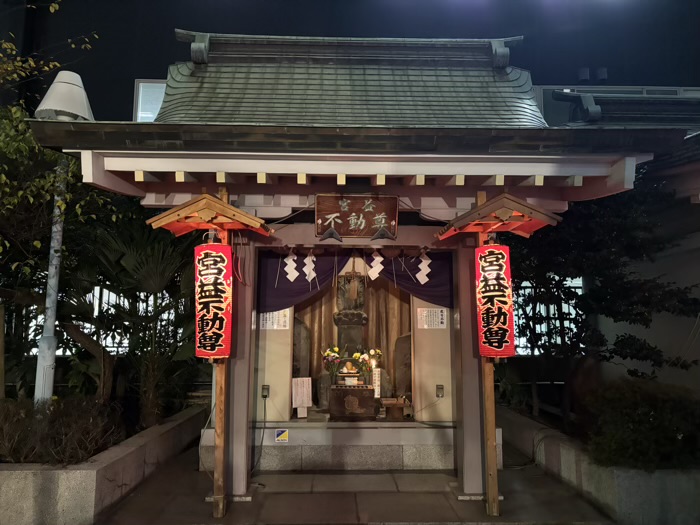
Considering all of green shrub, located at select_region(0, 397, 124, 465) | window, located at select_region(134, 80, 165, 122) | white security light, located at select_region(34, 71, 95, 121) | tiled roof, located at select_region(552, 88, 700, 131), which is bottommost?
green shrub, located at select_region(0, 397, 124, 465)

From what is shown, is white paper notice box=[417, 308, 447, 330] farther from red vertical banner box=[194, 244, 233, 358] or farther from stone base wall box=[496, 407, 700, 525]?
red vertical banner box=[194, 244, 233, 358]

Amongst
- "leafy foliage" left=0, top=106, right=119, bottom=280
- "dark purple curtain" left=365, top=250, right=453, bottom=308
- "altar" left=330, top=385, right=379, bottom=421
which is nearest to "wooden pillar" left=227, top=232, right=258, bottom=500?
"altar" left=330, top=385, right=379, bottom=421

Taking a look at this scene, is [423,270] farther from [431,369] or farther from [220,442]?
[220,442]

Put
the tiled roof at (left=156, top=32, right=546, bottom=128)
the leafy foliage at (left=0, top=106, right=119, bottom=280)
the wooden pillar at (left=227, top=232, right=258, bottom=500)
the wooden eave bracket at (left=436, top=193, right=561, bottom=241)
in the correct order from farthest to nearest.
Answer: the tiled roof at (left=156, top=32, right=546, bottom=128) < the leafy foliage at (left=0, top=106, right=119, bottom=280) < the wooden pillar at (left=227, top=232, right=258, bottom=500) < the wooden eave bracket at (left=436, top=193, right=561, bottom=241)

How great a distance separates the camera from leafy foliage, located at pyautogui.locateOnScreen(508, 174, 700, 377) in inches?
263

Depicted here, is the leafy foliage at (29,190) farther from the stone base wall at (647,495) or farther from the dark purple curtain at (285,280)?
the stone base wall at (647,495)

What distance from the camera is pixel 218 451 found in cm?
503

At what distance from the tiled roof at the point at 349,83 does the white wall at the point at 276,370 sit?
3223mm

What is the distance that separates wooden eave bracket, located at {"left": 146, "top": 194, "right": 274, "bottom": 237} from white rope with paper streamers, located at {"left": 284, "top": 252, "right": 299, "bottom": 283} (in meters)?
1.28

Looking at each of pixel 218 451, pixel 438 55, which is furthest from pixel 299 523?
pixel 438 55

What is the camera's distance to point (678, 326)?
7.90 meters

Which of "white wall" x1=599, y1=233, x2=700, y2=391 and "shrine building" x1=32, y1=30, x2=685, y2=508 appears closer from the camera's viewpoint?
"shrine building" x1=32, y1=30, x2=685, y2=508

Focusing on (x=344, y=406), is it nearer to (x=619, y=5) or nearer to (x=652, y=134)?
(x=652, y=134)

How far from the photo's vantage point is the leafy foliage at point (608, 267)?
668 cm
